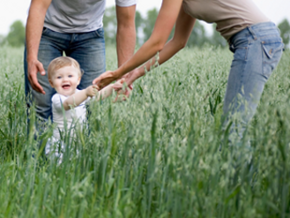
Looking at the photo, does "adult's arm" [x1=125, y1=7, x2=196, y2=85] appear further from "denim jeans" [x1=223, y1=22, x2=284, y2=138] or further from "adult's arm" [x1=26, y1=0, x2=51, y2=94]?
"adult's arm" [x1=26, y1=0, x2=51, y2=94]

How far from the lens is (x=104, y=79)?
2.25 m

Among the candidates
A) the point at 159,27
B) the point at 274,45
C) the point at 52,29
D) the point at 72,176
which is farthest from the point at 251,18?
the point at 52,29

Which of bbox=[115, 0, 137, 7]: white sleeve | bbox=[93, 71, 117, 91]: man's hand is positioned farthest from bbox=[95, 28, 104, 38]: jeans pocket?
bbox=[93, 71, 117, 91]: man's hand

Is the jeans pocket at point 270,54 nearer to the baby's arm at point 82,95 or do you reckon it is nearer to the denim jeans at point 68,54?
the baby's arm at point 82,95

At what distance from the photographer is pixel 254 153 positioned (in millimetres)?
1614

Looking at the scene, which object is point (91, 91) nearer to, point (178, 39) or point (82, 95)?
point (82, 95)

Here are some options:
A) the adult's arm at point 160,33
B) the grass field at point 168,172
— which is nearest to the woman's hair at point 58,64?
the adult's arm at point 160,33

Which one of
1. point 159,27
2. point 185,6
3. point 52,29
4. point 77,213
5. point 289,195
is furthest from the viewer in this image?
point 52,29

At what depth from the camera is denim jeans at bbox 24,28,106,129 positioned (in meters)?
2.79

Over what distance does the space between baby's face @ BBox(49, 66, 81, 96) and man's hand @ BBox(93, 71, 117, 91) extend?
1.41 feet

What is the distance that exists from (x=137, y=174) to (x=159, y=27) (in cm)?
87

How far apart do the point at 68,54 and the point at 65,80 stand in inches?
18.3

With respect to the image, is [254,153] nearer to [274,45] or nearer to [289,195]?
[289,195]

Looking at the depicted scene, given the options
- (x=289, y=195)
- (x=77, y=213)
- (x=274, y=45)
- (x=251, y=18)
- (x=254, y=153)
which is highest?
(x=251, y=18)
